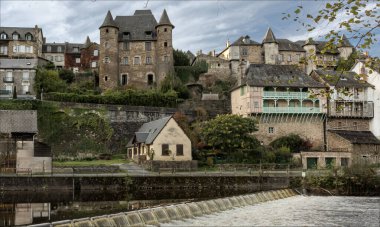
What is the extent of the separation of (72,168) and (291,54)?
150 feet

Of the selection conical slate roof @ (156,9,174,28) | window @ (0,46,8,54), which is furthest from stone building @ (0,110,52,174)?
window @ (0,46,8,54)

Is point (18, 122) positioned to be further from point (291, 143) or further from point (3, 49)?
point (3, 49)

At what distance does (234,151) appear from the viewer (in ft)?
156

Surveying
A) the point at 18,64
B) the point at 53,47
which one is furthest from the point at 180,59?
the point at 53,47

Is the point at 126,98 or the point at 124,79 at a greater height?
the point at 124,79

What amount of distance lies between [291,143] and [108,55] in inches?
1059

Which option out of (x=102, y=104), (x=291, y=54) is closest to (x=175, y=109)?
(x=102, y=104)

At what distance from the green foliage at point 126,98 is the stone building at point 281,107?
8.77 metres

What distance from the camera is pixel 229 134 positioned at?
1813 inches

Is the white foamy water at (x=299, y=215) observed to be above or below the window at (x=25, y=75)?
below

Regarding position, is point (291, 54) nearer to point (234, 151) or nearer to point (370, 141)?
point (370, 141)

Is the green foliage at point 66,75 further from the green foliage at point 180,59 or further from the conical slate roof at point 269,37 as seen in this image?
the conical slate roof at point 269,37

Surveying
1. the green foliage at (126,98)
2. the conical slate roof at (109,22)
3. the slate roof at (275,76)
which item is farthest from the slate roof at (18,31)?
the slate roof at (275,76)

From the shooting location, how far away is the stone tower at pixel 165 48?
209 feet
